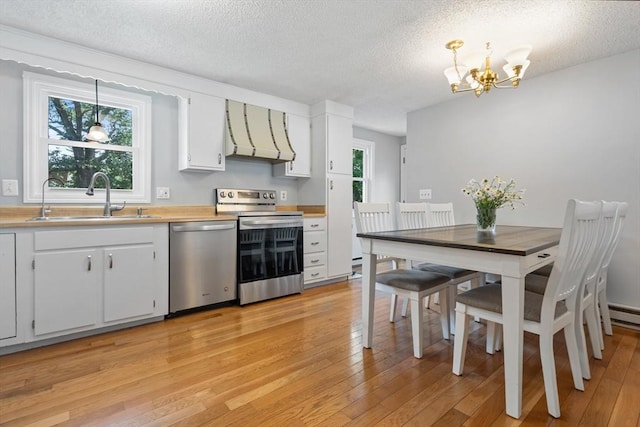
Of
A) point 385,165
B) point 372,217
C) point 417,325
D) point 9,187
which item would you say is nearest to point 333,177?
point 372,217

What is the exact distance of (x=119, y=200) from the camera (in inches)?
114

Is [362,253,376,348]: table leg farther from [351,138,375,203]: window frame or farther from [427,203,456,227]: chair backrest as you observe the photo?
[351,138,375,203]: window frame

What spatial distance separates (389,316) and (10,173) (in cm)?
330

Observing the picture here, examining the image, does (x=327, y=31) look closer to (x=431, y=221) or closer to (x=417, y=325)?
(x=431, y=221)

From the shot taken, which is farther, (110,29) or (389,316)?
(389,316)

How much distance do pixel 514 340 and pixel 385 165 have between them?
4.55 metres

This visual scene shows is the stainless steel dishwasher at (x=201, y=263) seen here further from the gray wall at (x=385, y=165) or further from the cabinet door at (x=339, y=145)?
the gray wall at (x=385, y=165)

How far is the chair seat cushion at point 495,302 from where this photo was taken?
1488mm

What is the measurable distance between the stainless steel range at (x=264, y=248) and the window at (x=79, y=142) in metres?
0.88

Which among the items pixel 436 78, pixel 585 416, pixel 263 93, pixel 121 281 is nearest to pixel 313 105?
pixel 263 93

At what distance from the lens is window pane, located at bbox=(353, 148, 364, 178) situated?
5.39 m

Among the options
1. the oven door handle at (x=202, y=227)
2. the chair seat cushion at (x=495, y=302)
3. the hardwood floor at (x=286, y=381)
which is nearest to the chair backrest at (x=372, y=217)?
the hardwood floor at (x=286, y=381)

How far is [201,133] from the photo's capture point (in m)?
3.11

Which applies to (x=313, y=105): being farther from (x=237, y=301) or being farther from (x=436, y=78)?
(x=237, y=301)
